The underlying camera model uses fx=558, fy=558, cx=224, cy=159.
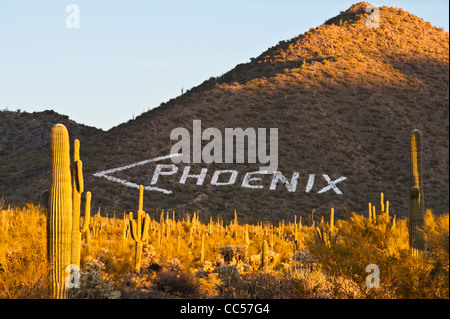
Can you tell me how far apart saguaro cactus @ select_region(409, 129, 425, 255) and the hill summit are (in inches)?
798

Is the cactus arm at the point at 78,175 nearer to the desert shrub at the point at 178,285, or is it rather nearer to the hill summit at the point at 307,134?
the desert shrub at the point at 178,285

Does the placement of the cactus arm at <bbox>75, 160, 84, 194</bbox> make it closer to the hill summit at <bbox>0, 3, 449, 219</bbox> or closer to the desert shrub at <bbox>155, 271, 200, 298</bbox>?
the desert shrub at <bbox>155, 271, 200, 298</bbox>

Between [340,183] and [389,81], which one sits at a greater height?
[389,81]

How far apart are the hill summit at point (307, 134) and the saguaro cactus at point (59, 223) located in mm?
21783

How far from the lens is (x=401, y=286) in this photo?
9.60 meters

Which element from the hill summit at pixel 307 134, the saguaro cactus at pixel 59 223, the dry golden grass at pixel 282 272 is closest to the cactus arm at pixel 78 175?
the saguaro cactus at pixel 59 223

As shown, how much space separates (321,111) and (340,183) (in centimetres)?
885

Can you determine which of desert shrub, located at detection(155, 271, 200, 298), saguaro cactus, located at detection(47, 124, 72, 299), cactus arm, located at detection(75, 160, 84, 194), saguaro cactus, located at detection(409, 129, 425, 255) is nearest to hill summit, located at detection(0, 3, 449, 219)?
desert shrub, located at detection(155, 271, 200, 298)

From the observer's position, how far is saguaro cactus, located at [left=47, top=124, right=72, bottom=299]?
33.1 ft

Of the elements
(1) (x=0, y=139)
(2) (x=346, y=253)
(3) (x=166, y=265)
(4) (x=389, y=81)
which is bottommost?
(3) (x=166, y=265)

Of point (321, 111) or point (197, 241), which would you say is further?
point (321, 111)

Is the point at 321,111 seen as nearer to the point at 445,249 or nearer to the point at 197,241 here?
the point at 197,241

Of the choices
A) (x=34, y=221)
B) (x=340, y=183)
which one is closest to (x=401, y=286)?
(x=34, y=221)

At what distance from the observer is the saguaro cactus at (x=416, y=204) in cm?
1075
